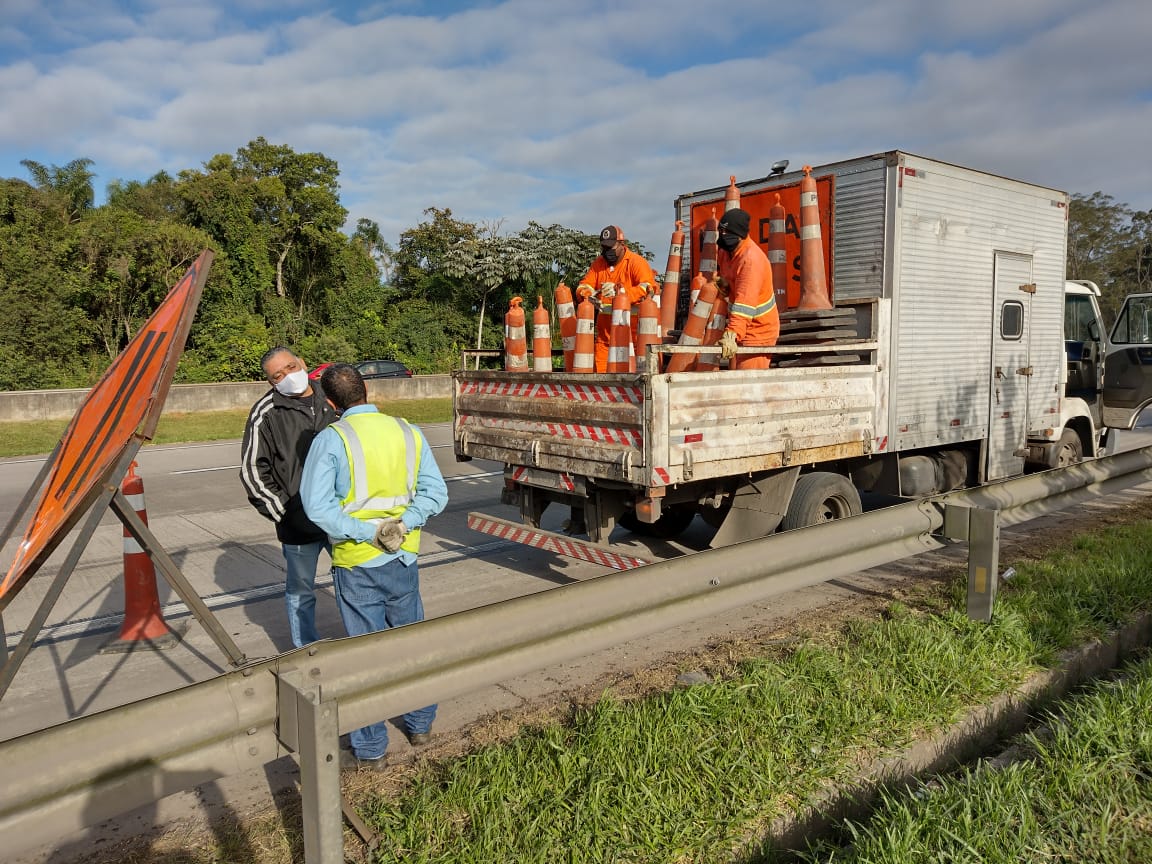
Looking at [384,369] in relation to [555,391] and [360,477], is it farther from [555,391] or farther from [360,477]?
[360,477]

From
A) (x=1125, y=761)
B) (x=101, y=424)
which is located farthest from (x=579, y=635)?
(x=1125, y=761)

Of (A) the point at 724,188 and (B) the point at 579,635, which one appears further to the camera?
(A) the point at 724,188

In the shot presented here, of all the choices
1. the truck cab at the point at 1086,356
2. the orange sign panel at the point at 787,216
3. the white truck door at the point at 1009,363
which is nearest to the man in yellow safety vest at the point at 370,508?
the orange sign panel at the point at 787,216

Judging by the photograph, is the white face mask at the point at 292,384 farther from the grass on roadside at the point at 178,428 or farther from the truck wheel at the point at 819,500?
the grass on roadside at the point at 178,428

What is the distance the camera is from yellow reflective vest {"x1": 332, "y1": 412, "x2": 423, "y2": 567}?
358cm

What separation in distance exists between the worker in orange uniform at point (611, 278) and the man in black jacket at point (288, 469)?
3.21 metres

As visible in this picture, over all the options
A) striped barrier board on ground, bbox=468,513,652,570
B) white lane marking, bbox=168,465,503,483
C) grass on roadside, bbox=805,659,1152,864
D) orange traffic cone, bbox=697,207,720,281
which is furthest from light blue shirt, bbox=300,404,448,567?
white lane marking, bbox=168,465,503,483

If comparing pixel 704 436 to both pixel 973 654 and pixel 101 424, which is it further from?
pixel 101 424

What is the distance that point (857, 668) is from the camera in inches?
160

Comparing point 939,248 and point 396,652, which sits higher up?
point 939,248

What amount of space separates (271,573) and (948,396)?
236 inches

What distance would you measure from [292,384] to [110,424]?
6.57 ft

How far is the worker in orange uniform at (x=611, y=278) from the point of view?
7305 millimetres

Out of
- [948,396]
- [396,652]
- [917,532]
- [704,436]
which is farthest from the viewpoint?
[948,396]
